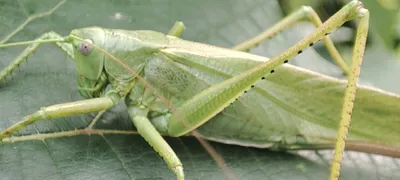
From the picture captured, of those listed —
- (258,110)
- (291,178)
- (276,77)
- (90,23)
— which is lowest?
(291,178)

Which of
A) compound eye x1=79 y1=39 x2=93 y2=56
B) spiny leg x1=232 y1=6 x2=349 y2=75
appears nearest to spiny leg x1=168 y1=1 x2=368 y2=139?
compound eye x1=79 y1=39 x2=93 y2=56

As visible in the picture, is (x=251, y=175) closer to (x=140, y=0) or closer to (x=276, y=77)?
(x=276, y=77)

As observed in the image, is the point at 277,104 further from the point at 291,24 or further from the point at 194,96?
the point at 291,24

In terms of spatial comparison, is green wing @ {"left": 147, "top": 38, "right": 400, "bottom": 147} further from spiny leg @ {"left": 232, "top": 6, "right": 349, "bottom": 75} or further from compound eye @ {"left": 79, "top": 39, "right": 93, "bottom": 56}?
spiny leg @ {"left": 232, "top": 6, "right": 349, "bottom": 75}

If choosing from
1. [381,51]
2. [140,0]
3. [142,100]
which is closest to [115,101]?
[142,100]

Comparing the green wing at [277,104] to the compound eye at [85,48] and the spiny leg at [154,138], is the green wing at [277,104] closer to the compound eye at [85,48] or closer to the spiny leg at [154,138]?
the spiny leg at [154,138]

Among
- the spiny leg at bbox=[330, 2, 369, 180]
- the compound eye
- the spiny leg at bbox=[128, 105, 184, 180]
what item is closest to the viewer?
the spiny leg at bbox=[330, 2, 369, 180]

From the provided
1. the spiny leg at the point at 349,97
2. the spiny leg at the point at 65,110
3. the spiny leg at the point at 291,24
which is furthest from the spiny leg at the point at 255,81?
the spiny leg at the point at 291,24

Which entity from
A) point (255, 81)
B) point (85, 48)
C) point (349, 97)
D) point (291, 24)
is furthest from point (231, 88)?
point (291, 24)
